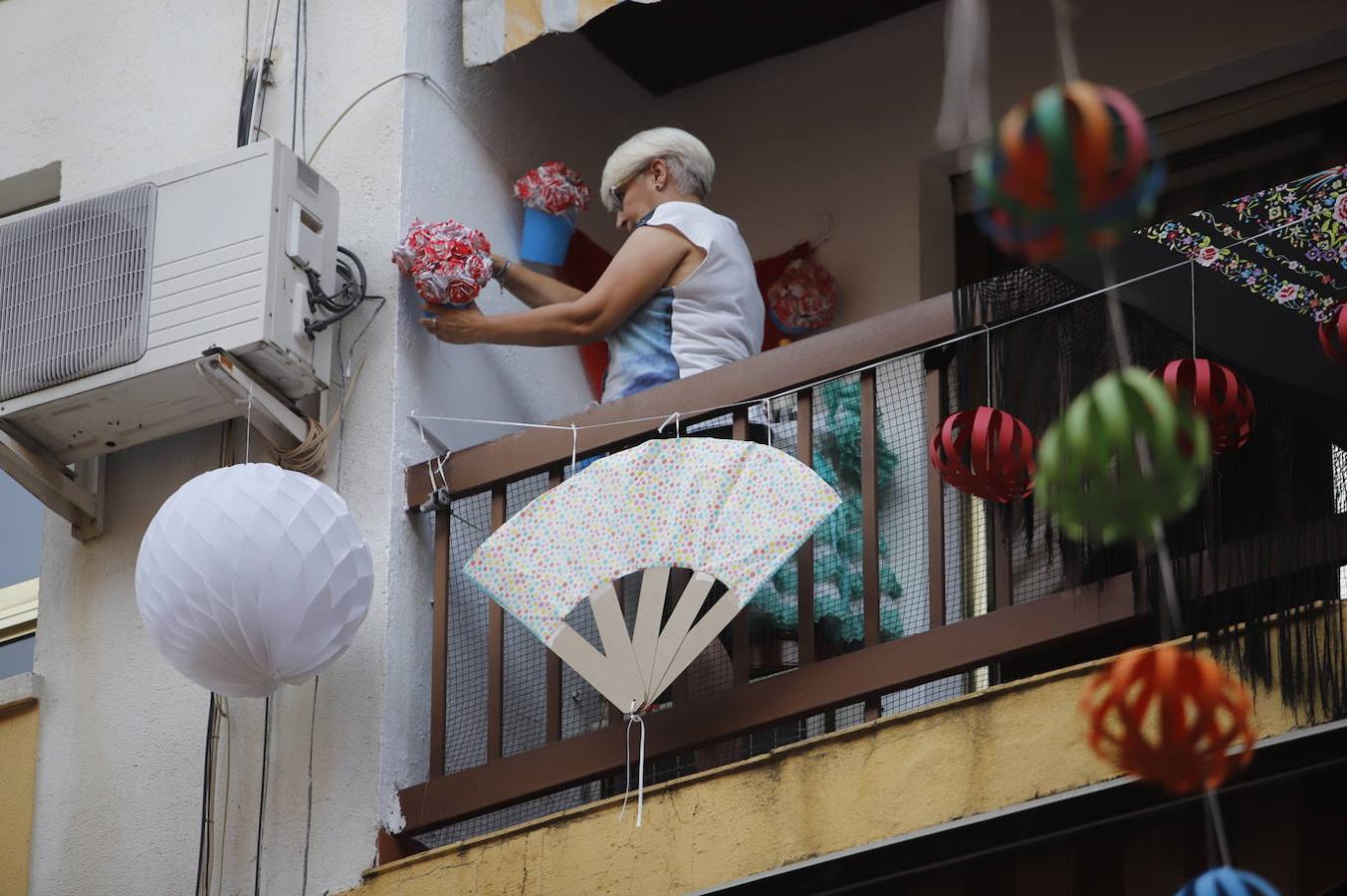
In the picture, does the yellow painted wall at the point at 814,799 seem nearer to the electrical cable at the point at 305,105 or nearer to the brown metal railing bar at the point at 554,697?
the brown metal railing bar at the point at 554,697

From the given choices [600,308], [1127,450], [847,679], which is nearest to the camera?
[1127,450]

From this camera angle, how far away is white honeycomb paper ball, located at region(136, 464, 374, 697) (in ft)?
15.0

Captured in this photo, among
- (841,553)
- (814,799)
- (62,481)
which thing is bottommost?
(814,799)

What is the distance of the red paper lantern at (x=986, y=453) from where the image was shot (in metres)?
4.09

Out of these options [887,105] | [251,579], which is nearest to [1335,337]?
[251,579]

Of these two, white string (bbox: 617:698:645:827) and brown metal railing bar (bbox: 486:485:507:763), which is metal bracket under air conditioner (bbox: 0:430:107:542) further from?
white string (bbox: 617:698:645:827)

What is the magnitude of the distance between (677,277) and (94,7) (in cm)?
226

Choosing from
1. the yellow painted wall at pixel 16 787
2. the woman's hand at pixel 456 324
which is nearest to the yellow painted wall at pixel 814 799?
the woman's hand at pixel 456 324

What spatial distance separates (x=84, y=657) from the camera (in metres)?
5.47

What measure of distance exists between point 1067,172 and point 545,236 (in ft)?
12.8

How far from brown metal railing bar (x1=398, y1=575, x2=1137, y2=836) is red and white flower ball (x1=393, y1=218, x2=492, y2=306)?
1166 mm

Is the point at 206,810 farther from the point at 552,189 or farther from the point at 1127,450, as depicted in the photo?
the point at 1127,450

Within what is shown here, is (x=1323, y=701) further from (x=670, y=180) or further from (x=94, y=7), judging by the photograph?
(x=94, y=7)

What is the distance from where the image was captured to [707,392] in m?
4.85
